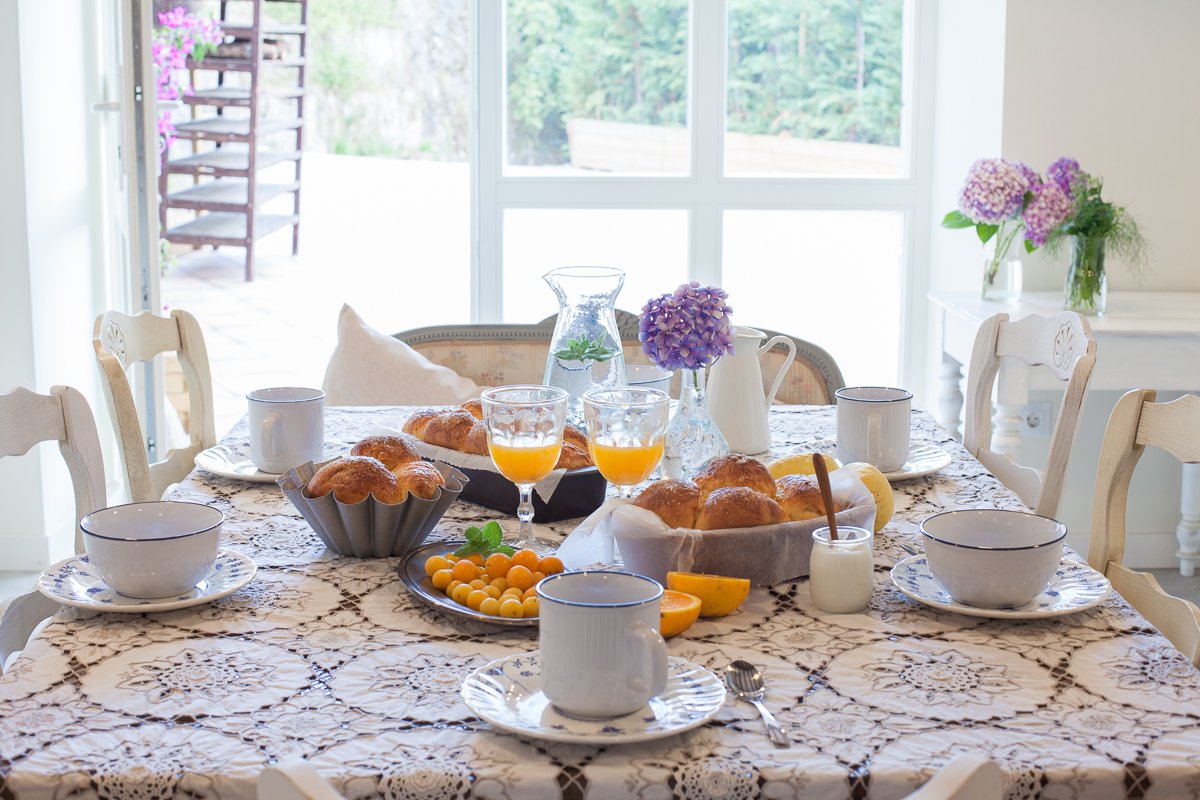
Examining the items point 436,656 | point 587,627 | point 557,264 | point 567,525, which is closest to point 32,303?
point 557,264

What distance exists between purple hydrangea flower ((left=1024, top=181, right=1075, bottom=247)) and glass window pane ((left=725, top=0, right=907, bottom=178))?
3.31ft

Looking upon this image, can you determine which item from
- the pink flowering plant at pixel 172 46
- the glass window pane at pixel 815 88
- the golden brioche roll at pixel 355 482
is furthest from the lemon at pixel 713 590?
the pink flowering plant at pixel 172 46

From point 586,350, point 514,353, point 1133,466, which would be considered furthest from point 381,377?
point 1133,466

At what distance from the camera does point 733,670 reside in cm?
112

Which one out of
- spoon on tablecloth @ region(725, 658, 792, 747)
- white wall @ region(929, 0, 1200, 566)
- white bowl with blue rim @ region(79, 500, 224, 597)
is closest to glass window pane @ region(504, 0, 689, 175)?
white wall @ region(929, 0, 1200, 566)

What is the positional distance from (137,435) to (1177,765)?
4.85 ft

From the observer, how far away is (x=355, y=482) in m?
1.43

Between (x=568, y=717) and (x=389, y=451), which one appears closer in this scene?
(x=568, y=717)

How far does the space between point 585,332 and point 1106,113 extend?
6.92 ft

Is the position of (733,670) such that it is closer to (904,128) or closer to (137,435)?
(137,435)

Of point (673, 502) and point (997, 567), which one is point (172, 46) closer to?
point (673, 502)

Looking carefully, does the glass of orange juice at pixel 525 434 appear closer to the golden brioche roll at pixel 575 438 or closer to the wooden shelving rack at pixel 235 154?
the golden brioche roll at pixel 575 438

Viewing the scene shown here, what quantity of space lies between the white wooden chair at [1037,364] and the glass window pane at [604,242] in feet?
6.22

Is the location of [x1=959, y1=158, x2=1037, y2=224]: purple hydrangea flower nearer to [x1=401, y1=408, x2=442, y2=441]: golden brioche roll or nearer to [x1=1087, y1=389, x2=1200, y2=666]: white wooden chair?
[x1=1087, y1=389, x2=1200, y2=666]: white wooden chair
